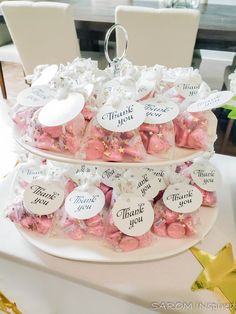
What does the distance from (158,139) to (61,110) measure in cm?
22

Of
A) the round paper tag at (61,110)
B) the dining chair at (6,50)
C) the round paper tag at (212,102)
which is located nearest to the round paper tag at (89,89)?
the round paper tag at (61,110)

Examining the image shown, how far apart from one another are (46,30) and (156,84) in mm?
1479

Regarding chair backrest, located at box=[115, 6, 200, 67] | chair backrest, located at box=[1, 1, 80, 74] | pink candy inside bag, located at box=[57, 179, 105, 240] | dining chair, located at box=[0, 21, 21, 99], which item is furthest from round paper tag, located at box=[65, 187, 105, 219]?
dining chair, located at box=[0, 21, 21, 99]

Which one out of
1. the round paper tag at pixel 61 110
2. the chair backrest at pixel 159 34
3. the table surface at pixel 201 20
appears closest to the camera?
the round paper tag at pixel 61 110

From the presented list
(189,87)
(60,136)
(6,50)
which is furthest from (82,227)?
(6,50)

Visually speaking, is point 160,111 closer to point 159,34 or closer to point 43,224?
point 43,224

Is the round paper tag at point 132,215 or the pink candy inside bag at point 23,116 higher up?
the pink candy inside bag at point 23,116

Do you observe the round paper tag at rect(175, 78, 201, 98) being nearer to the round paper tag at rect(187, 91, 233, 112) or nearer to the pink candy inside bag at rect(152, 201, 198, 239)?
the round paper tag at rect(187, 91, 233, 112)

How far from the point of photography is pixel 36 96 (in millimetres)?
684

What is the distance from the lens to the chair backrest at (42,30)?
5.86 ft

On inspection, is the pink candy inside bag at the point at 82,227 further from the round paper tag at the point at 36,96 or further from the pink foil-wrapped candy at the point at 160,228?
the round paper tag at the point at 36,96

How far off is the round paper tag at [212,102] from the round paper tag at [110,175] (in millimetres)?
241

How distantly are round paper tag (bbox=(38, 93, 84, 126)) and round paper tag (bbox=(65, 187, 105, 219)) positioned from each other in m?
0.21

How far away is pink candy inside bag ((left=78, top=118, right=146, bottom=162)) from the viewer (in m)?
0.63
